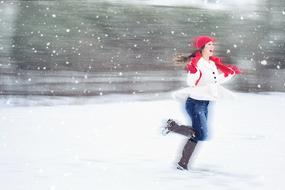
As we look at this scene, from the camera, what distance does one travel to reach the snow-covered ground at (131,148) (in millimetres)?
5680

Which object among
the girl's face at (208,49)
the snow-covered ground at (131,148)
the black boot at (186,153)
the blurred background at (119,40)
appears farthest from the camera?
the blurred background at (119,40)

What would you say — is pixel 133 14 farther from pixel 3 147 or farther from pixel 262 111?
pixel 3 147

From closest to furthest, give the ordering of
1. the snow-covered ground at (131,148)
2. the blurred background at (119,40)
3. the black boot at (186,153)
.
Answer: the snow-covered ground at (131,148) < the black boot at (186,153) < the blurred background at (119,40)

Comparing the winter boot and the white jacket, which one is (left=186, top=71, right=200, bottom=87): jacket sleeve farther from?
the winter boot

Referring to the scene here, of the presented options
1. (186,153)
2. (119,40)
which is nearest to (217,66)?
(186,153)

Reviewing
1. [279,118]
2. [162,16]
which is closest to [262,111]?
[279,118]

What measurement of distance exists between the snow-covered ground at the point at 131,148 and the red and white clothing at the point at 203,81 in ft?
2.64

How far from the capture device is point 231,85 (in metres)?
11.8

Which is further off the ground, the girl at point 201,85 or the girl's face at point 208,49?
the girl's face at point 208,49

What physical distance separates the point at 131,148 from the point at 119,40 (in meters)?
4.76

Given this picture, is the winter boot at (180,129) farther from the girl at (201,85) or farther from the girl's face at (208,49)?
the girl's face at (208,49)

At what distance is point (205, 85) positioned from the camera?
18.9 ft

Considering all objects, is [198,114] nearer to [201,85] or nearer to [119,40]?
[201,85]

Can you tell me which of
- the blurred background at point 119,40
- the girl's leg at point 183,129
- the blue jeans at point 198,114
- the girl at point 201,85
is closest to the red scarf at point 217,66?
the girl at point 201,85
